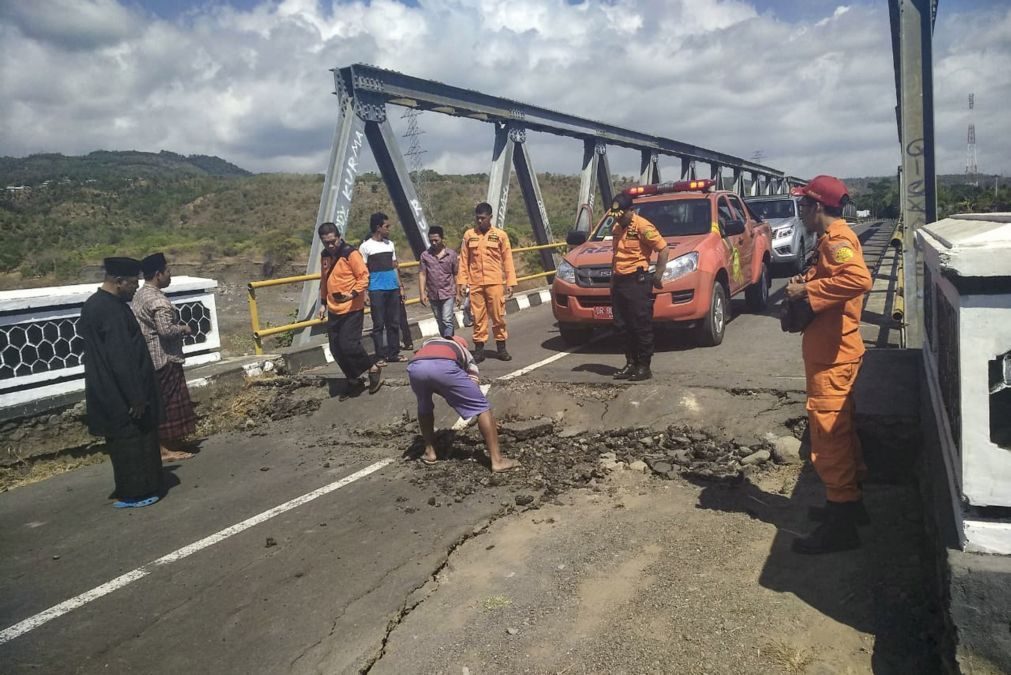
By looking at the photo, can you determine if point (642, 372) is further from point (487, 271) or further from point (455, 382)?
point (487, 271)

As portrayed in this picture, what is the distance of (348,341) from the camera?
7.38 metres

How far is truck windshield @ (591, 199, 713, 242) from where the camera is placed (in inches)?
350

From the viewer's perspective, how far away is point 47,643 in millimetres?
3365

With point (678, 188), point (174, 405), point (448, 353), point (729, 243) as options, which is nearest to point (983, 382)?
point (448, 353)

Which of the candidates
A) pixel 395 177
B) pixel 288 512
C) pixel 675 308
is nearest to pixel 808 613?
pixel 288 512

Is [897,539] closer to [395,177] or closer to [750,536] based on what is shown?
[750,536]

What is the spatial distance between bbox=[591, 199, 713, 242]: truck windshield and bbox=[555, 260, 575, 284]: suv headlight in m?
0.91

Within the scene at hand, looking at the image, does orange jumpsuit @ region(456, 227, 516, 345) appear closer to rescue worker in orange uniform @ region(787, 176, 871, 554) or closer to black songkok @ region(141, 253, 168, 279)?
black songkok @ region(141, 253, 168, 279)

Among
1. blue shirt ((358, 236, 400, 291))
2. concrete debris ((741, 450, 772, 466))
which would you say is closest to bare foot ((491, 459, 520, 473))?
concrete debris ((741, 450, 772, 466))

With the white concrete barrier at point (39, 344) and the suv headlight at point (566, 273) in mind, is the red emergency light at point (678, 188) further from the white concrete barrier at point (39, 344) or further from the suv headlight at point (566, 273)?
the white concrete barrier at point (39, 344)

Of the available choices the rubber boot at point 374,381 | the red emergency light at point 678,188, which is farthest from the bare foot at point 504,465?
the red emergency light at point 678,188

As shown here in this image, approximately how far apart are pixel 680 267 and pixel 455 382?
12.6 ft

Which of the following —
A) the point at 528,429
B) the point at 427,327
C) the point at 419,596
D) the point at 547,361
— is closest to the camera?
the point at 419,596

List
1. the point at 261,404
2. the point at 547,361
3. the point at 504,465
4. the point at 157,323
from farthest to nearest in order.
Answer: the point at 547,361, the point at 261,404, the point at 157,323, the point at 504,465
